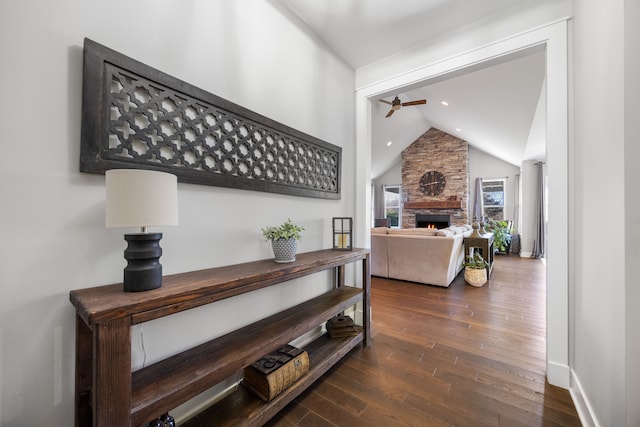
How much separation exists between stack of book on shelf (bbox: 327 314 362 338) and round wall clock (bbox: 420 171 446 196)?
22.7 ft

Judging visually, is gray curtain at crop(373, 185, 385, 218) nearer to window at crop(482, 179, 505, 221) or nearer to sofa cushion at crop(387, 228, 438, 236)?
window at crop(482, 179, 505, 221)

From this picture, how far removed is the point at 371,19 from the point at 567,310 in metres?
2.53

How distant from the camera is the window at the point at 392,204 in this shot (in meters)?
9.38

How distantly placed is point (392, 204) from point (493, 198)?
122 inches

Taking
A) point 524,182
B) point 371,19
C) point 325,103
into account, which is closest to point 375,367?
point 325,103

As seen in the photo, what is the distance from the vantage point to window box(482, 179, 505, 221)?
7754 millimetres

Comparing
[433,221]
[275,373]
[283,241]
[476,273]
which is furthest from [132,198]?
[433,221]

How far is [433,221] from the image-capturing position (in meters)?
8.13

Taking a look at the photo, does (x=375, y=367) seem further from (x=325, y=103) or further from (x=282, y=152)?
(x=325, y=103)

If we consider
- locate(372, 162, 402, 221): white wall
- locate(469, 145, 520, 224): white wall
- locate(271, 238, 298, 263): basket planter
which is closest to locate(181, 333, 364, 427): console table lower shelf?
locate(271, 238, 298, 263): basket planter

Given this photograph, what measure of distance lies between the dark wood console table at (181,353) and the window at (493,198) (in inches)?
310

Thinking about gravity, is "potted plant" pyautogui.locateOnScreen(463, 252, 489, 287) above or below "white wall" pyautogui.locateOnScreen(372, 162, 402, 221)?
below

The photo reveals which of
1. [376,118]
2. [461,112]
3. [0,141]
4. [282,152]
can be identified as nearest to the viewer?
[0,141]

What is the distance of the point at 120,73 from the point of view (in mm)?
1132
